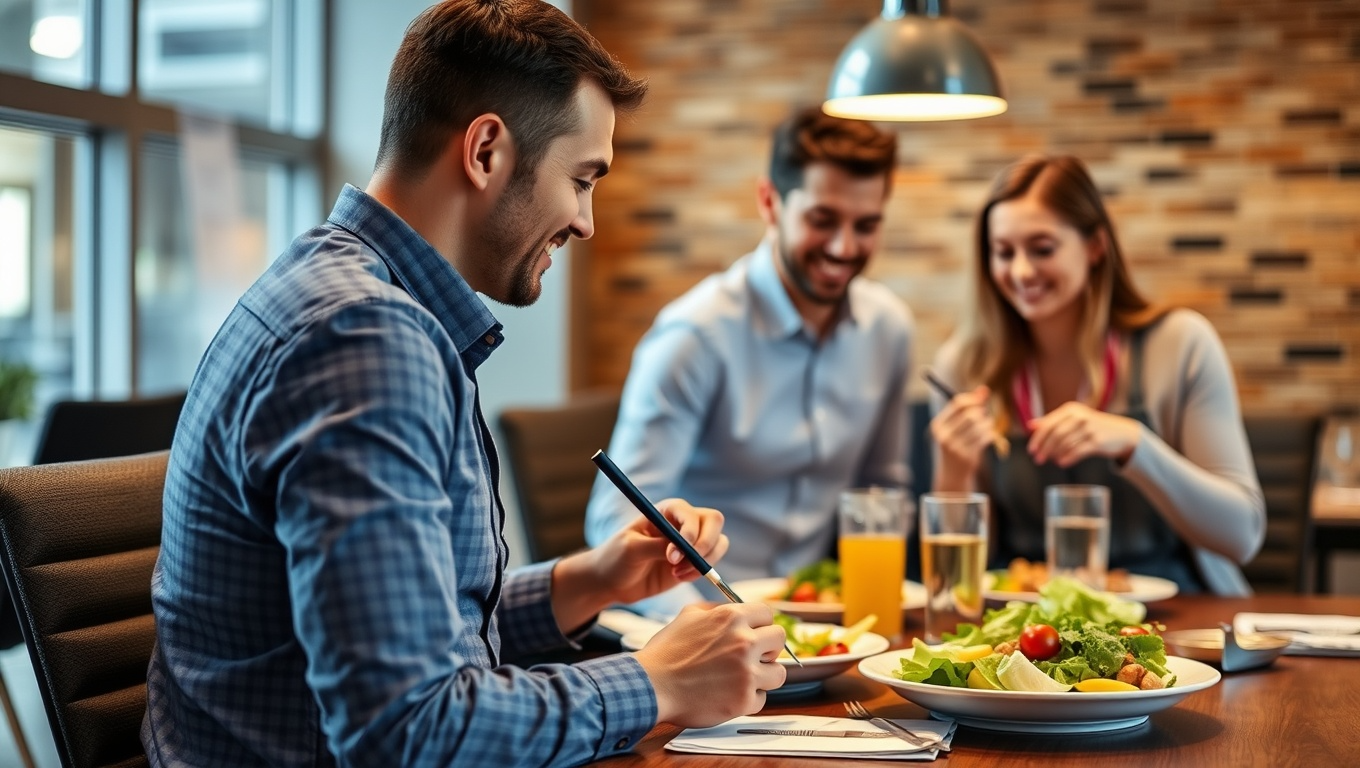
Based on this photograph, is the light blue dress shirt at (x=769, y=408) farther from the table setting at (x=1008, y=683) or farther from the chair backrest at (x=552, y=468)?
the table setting at (x=1008, y=683)

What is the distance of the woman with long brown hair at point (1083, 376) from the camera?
97.1 inches

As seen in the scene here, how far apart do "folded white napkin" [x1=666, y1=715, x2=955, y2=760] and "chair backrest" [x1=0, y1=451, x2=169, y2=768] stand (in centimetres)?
52

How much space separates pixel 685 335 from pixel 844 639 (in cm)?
121

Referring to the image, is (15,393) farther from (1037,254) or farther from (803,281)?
(1037,254)

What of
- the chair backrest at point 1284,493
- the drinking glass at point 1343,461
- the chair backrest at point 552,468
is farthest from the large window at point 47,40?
the drinking glass at point 1343,461

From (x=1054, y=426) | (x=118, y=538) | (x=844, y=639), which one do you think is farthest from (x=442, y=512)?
(x=1054, y=426)

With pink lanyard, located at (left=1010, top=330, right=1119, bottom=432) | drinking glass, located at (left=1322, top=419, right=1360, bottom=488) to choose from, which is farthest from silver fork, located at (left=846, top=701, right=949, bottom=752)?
drinking glass, located at (left=1322, top=419, right=1360, bottom=488)

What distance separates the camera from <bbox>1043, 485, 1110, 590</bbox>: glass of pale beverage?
6.36ft

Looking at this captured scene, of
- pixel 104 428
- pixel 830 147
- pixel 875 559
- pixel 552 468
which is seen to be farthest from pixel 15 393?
pixel 875 559

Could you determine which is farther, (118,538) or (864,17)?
(864,17)

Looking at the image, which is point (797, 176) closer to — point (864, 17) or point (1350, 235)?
point (864, 17)

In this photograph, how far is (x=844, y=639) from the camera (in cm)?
157

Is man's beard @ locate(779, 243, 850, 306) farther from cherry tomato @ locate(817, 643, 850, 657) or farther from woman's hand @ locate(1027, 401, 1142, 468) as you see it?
cherry tomato @ locate(817, 643, 850, 657)

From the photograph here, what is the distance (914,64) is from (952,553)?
867 millimetres
